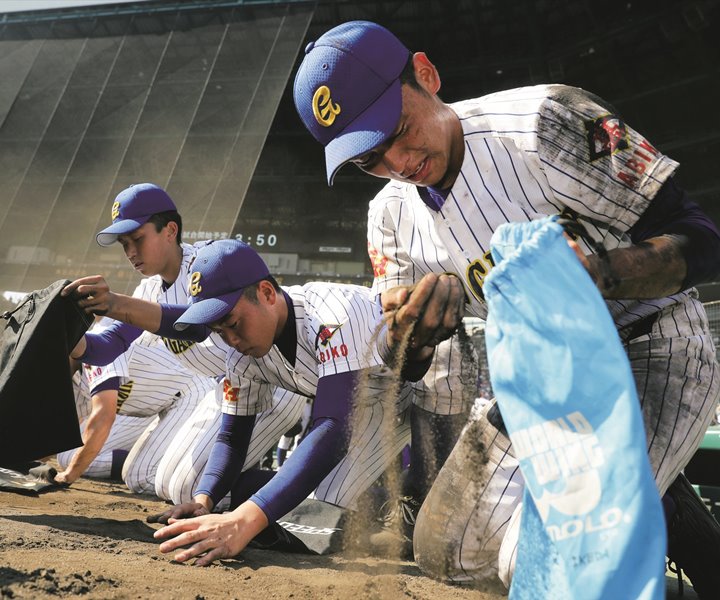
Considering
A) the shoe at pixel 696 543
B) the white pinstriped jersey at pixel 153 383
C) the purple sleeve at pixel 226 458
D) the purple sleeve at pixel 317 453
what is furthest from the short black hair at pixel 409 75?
the white pinstriped jersey at pixel 153 383

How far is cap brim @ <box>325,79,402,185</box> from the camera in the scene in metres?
1.27

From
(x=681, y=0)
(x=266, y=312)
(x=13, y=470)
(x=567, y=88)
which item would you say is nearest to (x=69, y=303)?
(x=266, y=312)

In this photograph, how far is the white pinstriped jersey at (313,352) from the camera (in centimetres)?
187

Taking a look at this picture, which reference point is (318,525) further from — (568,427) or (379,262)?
(568,427)

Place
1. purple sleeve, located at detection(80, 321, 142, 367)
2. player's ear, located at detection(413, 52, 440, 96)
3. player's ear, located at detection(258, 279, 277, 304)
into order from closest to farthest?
player's ear, located at detection(413, 52, 440, 96) → player's ear, located at detection(258, 279, 277, 304) → purple sleeve, located at detection(80, 321, 142, 367)

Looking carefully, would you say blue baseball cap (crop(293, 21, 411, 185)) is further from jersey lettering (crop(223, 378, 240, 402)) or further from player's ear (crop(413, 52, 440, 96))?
jersey lettering (crop(223, 378, 240, 402))

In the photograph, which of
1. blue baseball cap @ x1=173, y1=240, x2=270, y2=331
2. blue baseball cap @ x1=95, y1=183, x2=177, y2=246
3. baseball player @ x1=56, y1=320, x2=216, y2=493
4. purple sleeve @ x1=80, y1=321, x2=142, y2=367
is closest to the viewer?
blue baseball cap @ x1=173, y1=240, x2=270, y2=331

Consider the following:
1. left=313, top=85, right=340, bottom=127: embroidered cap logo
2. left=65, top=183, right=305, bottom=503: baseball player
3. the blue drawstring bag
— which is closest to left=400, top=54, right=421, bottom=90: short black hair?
left=313, top=85, right=340, bottom=127: embroidered cap logo

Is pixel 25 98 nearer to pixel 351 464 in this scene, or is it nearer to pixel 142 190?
pixel 142 190

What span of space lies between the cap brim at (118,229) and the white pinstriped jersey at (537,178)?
1.45 meters

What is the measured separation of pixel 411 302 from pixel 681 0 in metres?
11.2

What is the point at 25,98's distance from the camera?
29.0 ft

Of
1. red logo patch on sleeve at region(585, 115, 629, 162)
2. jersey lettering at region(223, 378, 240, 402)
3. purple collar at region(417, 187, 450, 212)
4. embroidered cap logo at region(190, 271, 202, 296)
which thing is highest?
red logo patch on sleeve at region(585, 115, 629, 162)

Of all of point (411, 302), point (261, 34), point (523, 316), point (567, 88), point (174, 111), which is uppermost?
point (567, 88)
